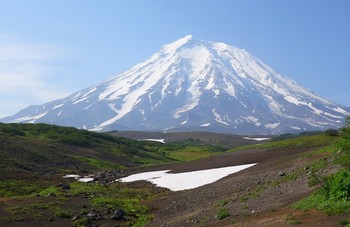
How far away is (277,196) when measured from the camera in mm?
25047

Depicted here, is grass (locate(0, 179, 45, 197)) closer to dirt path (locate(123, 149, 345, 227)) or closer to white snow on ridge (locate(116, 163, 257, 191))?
white snow on ridge (locate(116, 163, 257, 191))

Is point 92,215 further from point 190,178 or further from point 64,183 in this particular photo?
point 64,183

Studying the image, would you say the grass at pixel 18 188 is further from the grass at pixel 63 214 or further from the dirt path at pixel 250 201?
the dirt path at pixel 250 201

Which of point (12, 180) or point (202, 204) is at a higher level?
point (12, 180)

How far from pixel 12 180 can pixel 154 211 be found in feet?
66.9

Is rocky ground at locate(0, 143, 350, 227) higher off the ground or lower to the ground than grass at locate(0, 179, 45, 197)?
lower

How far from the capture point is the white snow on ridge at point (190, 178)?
40875mm

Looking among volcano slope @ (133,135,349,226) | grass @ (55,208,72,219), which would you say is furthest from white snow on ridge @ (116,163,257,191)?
grass @ (55,208,72,219)

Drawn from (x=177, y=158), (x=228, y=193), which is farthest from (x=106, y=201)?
(x=177, y=158)

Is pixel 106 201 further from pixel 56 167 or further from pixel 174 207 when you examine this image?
pixel 56 167

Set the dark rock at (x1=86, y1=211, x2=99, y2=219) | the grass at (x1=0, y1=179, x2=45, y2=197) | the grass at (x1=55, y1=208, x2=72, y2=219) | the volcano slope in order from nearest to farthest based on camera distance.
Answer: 1. the volcano slope
2. the dark rock at (x1=86, y1=211, x2=99, y2=219)
3. the grass at (x1=55, y1=208, x2=72, y2=219)
4. the grass at (x1=0, y1=179, x2=45, y2=197)

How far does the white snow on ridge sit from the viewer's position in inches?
1609

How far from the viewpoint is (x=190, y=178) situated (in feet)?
143

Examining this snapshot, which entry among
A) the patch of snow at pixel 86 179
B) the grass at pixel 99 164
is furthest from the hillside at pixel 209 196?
the grass at pixel 99 164
